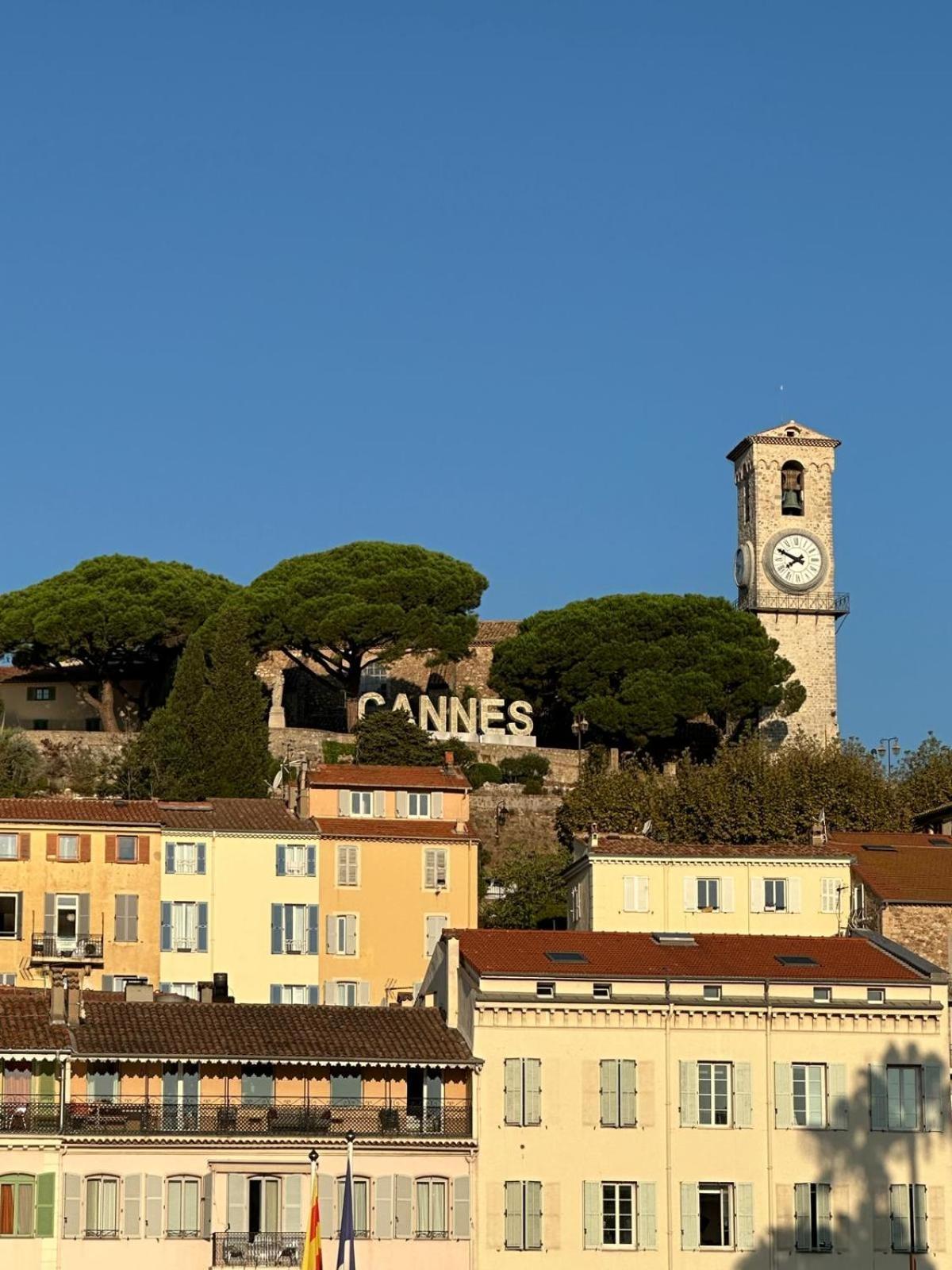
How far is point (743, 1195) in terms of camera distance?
58.1 m

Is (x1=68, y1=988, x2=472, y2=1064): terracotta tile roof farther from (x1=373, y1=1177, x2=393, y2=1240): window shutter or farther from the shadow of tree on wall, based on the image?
the shadow of tree on wall

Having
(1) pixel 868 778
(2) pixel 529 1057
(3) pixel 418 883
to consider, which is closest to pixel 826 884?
(3) pixel 418 883

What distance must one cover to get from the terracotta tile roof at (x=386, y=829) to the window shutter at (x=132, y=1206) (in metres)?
18.1

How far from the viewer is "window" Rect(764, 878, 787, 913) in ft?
235

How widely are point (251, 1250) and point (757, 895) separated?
Result: 66.8 feet

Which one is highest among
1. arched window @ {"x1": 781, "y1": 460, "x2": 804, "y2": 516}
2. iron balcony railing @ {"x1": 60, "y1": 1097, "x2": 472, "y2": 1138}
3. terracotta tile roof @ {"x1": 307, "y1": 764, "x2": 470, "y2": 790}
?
arched window @ {"x1": 781, "y1": 460, "x2": 804, "y2": 516}

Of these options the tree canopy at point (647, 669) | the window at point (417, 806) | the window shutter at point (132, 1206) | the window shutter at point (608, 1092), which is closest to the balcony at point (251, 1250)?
the window shutter at point (132, 1206)

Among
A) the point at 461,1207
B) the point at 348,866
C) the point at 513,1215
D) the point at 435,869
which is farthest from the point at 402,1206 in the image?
the point at 435,869

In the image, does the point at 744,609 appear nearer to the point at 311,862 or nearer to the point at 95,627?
the point at 95,627

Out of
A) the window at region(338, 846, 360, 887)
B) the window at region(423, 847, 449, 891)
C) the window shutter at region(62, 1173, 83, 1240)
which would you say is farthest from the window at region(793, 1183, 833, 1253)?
the window at region(338, 846, 360, 887)

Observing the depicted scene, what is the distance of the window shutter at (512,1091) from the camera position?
58.3m

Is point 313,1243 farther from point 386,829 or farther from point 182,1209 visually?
point 386,829

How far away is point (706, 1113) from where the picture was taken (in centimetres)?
5897

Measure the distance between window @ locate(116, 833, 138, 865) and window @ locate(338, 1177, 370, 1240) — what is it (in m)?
16.6
